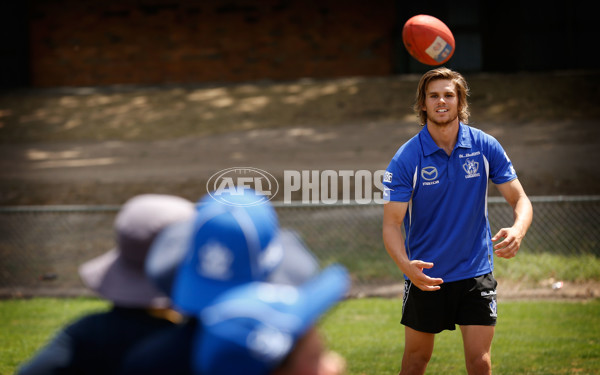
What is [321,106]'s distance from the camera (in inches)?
666

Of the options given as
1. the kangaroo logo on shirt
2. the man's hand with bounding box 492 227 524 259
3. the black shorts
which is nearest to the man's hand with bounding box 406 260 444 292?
the black shorts

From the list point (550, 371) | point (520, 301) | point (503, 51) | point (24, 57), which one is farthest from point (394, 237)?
point (24, 57)

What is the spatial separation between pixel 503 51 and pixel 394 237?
16.3 metres

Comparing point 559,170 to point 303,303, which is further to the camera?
point 559,170

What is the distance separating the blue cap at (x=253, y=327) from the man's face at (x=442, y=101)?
3180 millimetres

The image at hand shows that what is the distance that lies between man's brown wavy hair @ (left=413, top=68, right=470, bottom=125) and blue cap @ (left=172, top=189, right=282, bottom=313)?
3.19 metres

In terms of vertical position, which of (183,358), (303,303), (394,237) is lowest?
(394,237)

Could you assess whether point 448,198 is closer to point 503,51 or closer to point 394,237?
point 394,237

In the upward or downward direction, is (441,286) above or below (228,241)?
below

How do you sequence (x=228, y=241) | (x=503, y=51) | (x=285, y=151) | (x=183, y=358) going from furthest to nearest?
(x=503, y=51)
(x=285, y=151)
(x=183, y=358)
(x=228, y=241)

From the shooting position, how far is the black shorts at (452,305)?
A: 4273mm

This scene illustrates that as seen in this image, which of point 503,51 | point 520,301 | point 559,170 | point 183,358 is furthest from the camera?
point 503,51

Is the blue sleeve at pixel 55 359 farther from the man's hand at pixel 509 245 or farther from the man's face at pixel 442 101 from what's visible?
the man's face at pixel 442 101

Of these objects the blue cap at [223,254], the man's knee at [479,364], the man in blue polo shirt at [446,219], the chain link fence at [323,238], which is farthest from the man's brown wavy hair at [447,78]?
the chain link fence at [323,238]
